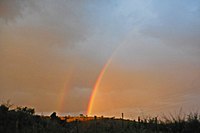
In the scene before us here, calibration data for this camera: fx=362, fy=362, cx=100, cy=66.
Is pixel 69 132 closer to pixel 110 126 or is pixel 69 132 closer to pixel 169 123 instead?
pixel 110 126

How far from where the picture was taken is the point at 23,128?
22.7 m

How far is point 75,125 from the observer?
27125 millimetres

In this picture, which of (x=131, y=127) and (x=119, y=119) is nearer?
(x=131, y=127)

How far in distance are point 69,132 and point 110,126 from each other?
198 inches

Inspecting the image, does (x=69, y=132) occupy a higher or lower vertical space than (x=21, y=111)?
lower

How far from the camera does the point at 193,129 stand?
27.4 m

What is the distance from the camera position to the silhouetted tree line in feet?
74.8

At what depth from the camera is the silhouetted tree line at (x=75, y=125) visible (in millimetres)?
22797

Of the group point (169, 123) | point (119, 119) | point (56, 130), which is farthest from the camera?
point (119, 119)

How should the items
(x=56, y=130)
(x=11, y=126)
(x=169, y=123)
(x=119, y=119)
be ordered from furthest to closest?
(x=119, y=119) < (x=169, y=123) < (x=56, y=130) < (x=11, y=126)

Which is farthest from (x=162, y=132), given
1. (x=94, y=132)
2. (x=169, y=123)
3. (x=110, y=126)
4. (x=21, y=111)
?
(x=21, y=111)

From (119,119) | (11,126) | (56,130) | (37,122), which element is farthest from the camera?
(119,119)

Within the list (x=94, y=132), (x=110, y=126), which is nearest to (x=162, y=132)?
(x=110, y=126)

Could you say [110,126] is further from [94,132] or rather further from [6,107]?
[6,107]
